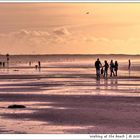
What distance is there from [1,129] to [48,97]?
13.3 metres

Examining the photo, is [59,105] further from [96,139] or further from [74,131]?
[96,139]

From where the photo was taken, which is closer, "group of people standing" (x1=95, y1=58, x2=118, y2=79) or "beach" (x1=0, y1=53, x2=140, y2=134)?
"beach" (x1=0, y1=53, x2=140, y2=134)

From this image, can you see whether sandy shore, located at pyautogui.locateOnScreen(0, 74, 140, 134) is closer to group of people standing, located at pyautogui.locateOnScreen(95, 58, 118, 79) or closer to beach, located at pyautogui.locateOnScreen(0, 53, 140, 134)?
beach, located at pyautogui.locateOnScreen(0, 53, 140, 134)

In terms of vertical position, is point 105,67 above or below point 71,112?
above

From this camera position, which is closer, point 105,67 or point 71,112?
point 71,112

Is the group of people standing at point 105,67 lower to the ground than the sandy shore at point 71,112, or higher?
higher

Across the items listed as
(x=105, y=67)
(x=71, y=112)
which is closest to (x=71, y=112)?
(x=71, y=112)

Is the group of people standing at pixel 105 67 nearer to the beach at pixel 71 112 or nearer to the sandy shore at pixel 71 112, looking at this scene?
the sandy shore at pixel 71 112

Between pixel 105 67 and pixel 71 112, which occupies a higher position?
pixel 105 67

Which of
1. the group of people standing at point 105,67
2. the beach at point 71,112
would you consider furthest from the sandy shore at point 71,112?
the group of people standing at point 105,67

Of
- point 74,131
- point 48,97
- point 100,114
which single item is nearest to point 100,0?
point 100,114

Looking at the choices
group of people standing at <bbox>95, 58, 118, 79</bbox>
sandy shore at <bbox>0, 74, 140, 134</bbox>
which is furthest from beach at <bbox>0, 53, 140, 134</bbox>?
group of people standing at <bbox>95, 58, 118, 79</bbox>

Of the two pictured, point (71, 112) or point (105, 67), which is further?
A: point (105, 67)

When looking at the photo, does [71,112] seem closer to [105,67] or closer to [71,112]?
[71,112]
